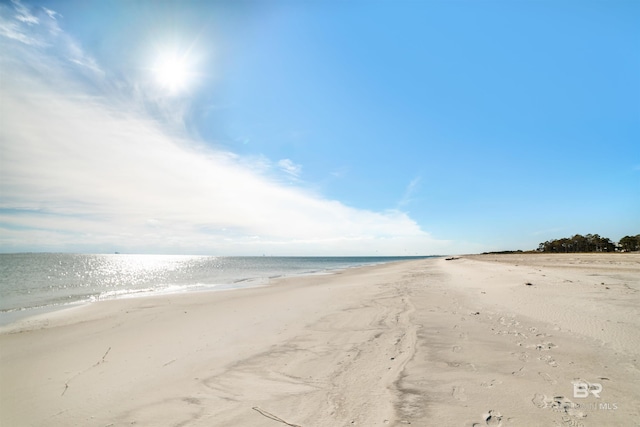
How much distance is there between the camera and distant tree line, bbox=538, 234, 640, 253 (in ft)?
257

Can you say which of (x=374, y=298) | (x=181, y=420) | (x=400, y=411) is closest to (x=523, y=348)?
(x=400, y=411)

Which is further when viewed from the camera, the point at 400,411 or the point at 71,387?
the point at 71,387

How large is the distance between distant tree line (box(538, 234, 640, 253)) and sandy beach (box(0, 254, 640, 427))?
340 feet

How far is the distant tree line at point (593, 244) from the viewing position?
78.2m

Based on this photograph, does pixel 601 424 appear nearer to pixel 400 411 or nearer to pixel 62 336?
pixel 400 411

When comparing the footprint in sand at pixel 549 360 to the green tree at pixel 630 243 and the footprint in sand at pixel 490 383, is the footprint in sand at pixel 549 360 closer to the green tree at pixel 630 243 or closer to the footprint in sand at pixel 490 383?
the footprint in sand at pixel 490 383

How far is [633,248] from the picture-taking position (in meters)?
78.5

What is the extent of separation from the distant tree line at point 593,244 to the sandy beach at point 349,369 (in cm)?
10356

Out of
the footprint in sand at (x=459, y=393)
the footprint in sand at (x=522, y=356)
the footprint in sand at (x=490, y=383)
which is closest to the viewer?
the footprint in sand at (x=459, y=393)

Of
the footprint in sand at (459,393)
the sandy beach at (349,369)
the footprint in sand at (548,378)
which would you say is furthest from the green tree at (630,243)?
the footprint in sand at (459,393)

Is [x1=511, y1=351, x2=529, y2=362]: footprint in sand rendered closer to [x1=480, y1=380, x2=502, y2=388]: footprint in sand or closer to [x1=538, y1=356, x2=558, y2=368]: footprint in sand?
[x1=538, y1=356, x2=558, y2=368]: footprint in sand

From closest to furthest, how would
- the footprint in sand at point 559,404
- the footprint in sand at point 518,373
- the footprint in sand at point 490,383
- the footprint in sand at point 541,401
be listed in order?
the footprint in sand at point 559,404, the footprint in sand at point 541,401, the footprint in sand at point 490,383, the footprint in sand at point 518,373

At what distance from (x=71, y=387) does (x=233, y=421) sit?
4.32 m

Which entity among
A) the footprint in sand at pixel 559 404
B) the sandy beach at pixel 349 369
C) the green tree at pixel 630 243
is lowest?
the sandy beach at pixel 349 369
